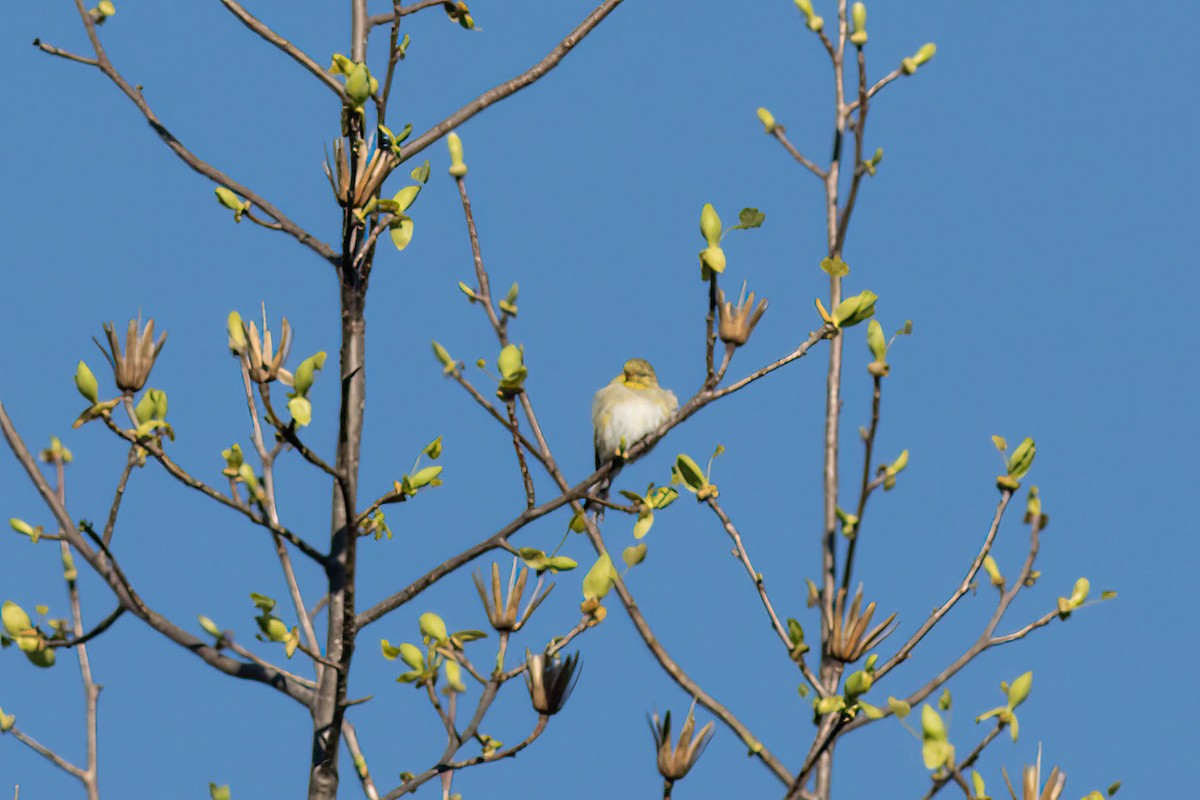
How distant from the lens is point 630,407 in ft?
24.2

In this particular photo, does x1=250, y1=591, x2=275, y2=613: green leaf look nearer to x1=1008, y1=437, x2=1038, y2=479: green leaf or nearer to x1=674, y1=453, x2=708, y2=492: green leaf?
x1=674, y1=453, x2=708, y2=492: green leaf

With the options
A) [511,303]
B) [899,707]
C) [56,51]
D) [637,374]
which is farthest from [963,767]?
[637,374]

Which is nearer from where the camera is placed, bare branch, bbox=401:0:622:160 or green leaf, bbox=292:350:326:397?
green leaf, bbox=292:350:326:397

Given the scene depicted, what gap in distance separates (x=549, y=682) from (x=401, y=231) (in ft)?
3.87

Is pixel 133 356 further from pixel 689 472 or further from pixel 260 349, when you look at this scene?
pixel 689 472

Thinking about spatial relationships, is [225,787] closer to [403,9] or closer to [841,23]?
[403,9]

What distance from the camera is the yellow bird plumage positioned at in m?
7.31

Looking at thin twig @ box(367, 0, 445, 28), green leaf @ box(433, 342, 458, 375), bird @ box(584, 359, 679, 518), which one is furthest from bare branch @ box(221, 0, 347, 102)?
bird @ box(584, 359, 679, 518)

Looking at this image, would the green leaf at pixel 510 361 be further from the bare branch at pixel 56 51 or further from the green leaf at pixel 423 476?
the bare branch at pixel 56 51

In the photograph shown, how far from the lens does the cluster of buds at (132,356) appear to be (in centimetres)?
339

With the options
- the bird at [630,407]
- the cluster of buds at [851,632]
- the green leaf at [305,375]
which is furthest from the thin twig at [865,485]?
the bird at [630,407]

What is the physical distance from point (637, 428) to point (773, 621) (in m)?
3.45

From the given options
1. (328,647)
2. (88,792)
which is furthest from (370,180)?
(88,792)

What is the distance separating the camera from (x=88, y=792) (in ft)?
12.6
